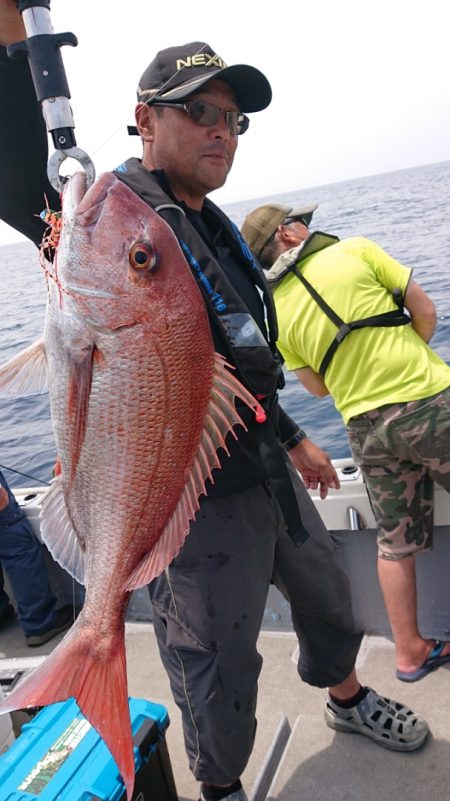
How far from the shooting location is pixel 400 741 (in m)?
2.69

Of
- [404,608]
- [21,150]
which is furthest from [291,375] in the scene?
[21,150]

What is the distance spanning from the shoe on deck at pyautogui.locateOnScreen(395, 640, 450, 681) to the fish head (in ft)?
8.23

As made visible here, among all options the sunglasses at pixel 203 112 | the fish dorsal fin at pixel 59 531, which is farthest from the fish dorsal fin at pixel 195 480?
the sunglasses at pixel 203 112

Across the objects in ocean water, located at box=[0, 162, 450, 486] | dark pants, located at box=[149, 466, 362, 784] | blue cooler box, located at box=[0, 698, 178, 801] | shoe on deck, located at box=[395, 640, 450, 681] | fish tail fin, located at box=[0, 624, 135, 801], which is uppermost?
fish tail fin, located at box=[0, 624, 135, 801]

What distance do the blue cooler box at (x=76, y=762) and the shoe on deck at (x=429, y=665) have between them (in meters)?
1.33

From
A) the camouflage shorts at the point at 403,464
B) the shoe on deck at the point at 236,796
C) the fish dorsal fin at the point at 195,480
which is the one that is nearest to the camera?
the fish dorsal fin at the point at 195,480

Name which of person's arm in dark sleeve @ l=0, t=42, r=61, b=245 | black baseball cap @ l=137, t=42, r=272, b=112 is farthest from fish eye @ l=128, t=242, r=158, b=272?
black baseball cap @ l=137, t=42, r=272, b=112

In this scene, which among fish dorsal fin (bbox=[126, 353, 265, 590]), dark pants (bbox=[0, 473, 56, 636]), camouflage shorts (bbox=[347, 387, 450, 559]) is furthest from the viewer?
dark pants (bbox=[0, 473, 56, 636])

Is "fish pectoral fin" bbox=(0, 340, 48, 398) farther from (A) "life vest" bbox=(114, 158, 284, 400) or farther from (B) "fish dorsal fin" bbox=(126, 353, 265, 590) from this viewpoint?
(A) "life vest" bbox=(114, 158, 284, 400)

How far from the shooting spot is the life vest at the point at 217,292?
1893 millimetres

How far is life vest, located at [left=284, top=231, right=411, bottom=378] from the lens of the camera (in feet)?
10.1

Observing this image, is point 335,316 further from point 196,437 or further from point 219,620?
point 196,437

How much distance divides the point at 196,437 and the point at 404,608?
2.02m

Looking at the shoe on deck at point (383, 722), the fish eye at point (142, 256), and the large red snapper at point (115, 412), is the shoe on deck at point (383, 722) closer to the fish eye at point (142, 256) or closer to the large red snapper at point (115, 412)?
the large red snapper at point (115, 412)
